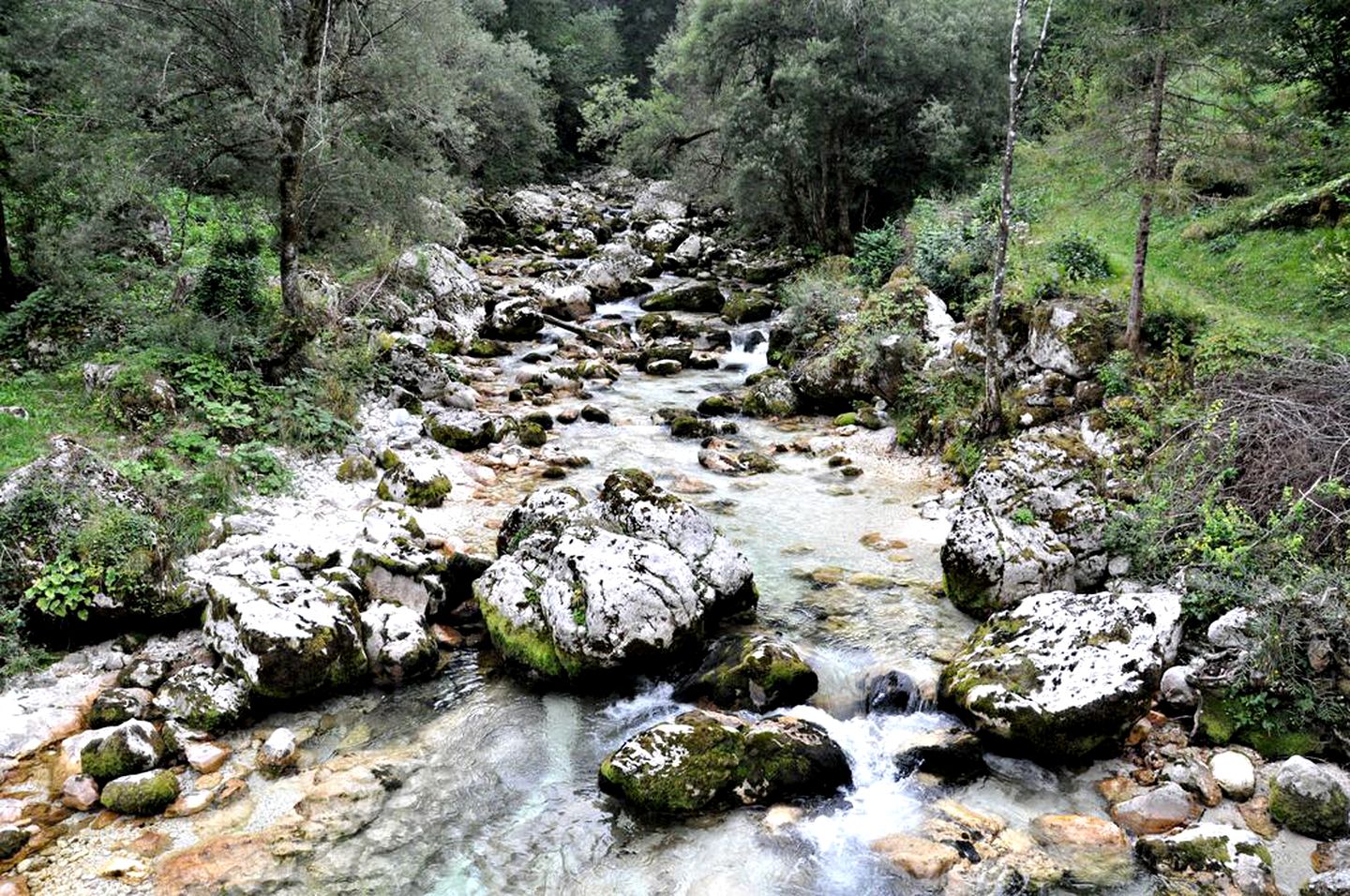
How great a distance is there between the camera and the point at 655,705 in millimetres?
8328

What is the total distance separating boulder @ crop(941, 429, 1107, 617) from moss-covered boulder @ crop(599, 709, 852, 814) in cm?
343

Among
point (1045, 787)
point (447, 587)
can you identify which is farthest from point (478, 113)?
point (1045, 787)

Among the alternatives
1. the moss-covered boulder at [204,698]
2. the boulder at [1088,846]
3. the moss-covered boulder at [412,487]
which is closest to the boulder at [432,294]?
the moss-covered boulder at [412,487]

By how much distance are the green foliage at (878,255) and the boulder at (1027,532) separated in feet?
38.4

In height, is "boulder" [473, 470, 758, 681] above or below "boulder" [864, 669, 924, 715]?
above

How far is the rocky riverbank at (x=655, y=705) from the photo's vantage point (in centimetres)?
624

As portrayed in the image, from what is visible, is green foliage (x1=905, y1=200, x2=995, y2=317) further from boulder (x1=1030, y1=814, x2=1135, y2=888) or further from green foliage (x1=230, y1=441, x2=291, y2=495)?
green foliage (x1=230, y1=441, x2=291, y2=495)

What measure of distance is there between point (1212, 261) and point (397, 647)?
590 inches

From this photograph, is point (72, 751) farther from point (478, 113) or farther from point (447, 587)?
point (478, 113)

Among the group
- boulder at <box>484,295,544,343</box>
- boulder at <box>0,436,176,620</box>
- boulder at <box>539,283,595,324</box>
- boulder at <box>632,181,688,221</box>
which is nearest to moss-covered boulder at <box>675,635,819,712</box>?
boulder at <box>0,436,176,620</box>

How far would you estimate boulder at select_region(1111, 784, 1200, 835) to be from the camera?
6.46 m

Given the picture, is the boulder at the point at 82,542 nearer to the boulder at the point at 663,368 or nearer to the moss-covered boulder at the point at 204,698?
the moss-covered boulder at the point at 204,698

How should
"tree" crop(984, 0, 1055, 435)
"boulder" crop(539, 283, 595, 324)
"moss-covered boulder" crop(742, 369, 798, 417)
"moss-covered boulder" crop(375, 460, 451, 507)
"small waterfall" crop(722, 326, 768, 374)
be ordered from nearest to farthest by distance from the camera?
"tree" crop(984, 0, 1055, 435) < "moss-covered boulder" crop(375, 460, 451, 507) < "moss-covered boulder" crop(742, 369, 798, 417) < "small waterfall" crop(722, 326, 768, 374) < "boulder" crop(539, 283, 595, 324)

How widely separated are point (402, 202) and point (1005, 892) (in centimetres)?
1529
